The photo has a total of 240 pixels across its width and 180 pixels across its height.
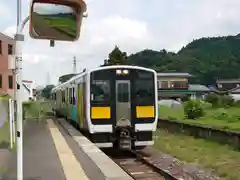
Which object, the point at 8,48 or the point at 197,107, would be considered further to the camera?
the point at 8,48

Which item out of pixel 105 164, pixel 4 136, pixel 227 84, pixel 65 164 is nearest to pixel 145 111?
pixel 4 136

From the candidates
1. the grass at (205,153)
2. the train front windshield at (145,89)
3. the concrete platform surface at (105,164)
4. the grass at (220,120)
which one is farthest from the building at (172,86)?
the concrete platform surface at (105,164)

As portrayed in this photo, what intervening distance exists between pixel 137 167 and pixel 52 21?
304 inches

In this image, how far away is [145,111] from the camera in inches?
487

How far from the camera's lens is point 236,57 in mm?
88812

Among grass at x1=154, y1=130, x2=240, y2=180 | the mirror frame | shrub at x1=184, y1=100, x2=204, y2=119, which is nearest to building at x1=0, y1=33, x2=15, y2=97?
shrub at x1=184, y1=100, x2=204, y2=119

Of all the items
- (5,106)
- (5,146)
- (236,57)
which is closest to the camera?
(5,146)

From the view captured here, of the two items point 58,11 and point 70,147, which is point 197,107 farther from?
point 58,11

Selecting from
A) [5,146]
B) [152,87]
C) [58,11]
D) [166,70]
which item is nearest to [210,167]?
[152,87]

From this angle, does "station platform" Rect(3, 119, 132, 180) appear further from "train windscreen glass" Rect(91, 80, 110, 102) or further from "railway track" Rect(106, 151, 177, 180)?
"train windscreen glass" Rect(91, 80, 110, 102)

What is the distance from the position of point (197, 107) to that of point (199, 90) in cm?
4494

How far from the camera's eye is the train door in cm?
1224

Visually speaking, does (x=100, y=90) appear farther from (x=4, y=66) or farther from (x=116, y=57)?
(x=116, y=57)

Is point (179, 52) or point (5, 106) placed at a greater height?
point (179, 52)
